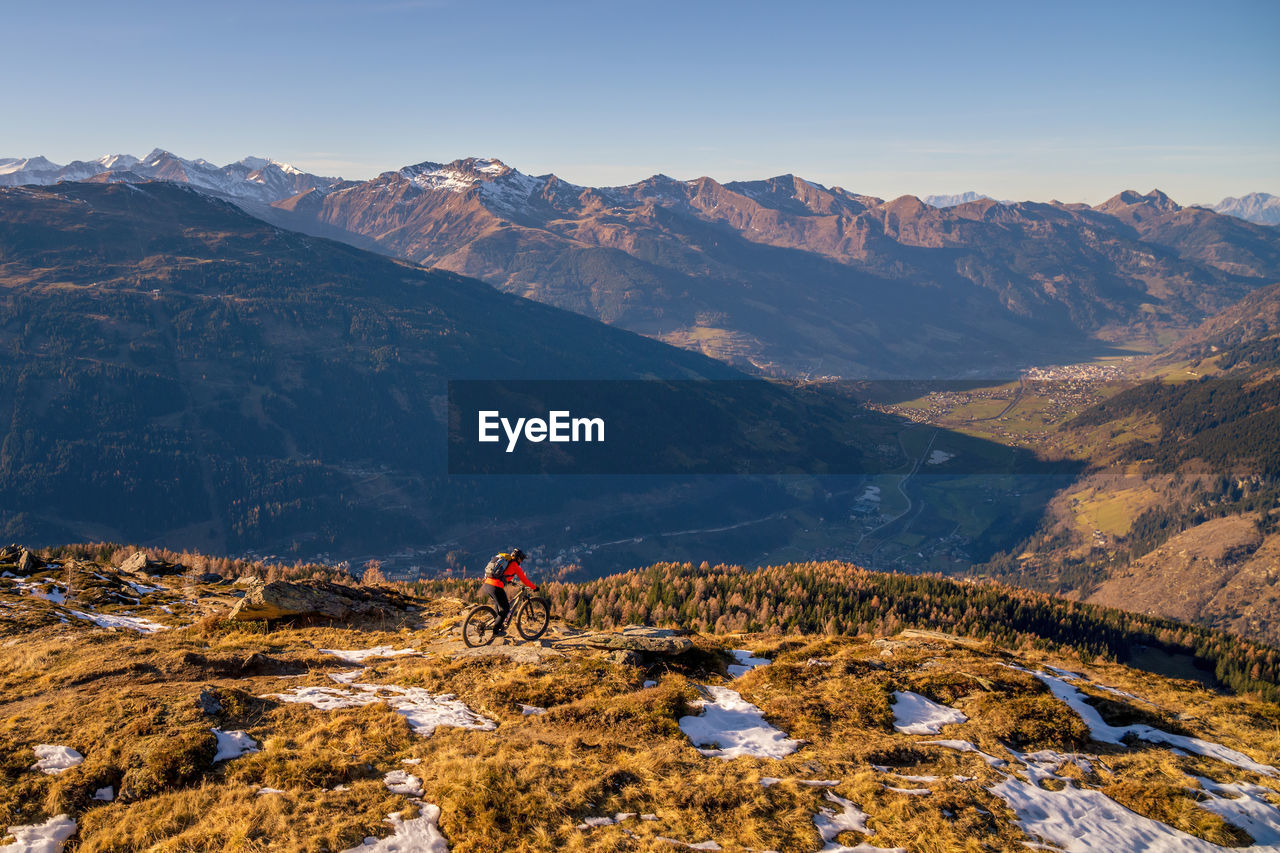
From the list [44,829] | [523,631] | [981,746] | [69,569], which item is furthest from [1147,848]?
[69,569]

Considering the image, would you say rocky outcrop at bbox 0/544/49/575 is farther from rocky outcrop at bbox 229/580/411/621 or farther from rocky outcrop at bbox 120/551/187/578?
rocky outcrop at bbox 229/580/411/621

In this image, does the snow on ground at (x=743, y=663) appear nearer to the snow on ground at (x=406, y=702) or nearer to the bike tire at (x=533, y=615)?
the bike tire at (x=533, y=615)

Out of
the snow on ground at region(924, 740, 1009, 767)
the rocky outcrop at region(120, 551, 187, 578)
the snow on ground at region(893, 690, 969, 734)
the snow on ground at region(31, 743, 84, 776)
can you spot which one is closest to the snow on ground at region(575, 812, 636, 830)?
the snow on ground at region(924, 740, 1009, 767)

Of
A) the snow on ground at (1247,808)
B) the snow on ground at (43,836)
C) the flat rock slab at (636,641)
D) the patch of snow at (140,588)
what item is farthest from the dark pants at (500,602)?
the patch of snow at (140,588)

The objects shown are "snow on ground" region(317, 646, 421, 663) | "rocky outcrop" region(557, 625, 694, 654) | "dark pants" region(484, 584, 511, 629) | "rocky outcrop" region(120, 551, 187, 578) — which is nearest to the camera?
"dark pants" region(484, 584, 511, 629)

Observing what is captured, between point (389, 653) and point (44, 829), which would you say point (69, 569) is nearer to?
point (389, 653)
